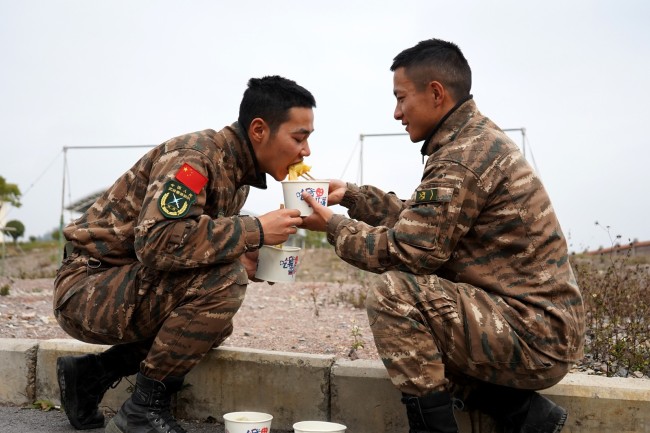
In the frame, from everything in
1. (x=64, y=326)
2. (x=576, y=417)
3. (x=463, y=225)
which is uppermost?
(x=463, y=225)

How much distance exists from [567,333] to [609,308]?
225cm

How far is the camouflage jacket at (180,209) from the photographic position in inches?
128

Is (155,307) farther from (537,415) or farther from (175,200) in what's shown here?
(537,415)

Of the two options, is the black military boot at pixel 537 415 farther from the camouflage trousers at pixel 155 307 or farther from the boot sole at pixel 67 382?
the boot sole at pixel 67 382

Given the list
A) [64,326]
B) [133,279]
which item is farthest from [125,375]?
[133,279]

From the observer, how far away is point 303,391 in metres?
3.94

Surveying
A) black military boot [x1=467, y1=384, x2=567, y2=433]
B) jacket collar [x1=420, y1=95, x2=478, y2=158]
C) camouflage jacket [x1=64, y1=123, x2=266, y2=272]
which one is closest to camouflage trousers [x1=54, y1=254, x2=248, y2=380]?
camouflage jacket [x1=64, y1=123, x2=266, y2=272]

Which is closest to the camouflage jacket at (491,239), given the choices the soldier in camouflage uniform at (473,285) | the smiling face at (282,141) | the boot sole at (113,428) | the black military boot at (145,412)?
the soldier in camouflage uniform at (473,285)

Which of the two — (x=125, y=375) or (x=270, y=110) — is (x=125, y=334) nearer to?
(x=125, y=375)

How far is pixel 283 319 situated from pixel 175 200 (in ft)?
10.7

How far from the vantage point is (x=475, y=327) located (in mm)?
3002

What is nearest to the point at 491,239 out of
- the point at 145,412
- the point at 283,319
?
the point at 145,412

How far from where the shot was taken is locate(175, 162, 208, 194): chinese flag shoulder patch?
332cm

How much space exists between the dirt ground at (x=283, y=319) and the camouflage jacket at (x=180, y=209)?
1.38 metres
